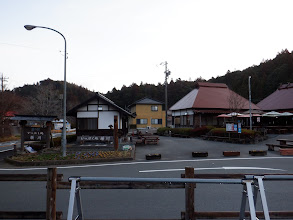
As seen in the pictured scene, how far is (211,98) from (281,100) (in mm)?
10733

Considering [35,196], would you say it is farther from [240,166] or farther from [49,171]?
[240,166]

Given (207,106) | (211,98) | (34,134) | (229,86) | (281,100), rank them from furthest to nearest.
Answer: (229,86) < (281,100) < (211,98) < (207,106) < (34,134)

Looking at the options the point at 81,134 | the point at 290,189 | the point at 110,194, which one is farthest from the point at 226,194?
the point at 81,134

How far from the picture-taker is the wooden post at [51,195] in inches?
149

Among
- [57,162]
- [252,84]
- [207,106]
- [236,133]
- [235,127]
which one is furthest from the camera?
[252,84]

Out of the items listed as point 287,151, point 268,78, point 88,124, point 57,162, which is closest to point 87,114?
point 88,124

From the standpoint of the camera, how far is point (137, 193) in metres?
7.26

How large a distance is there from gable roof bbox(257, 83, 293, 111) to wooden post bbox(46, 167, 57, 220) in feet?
122

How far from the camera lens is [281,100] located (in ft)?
124

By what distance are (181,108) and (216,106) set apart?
17.1 ft

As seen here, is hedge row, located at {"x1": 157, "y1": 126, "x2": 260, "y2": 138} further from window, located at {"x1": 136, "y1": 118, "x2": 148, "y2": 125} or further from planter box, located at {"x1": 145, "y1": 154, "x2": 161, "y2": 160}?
window, located at {"x1": 136, "y1": 118, "x2": 148, "y2": 125}

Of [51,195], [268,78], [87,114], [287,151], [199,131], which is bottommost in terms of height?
[287,151]

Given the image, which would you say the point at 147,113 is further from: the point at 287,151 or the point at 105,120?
the point at 287,151

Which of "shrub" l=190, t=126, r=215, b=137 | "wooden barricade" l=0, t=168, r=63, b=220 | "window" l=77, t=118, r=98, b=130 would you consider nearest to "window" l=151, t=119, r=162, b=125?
"shrub" l=190, t=126, r=215, b=137
